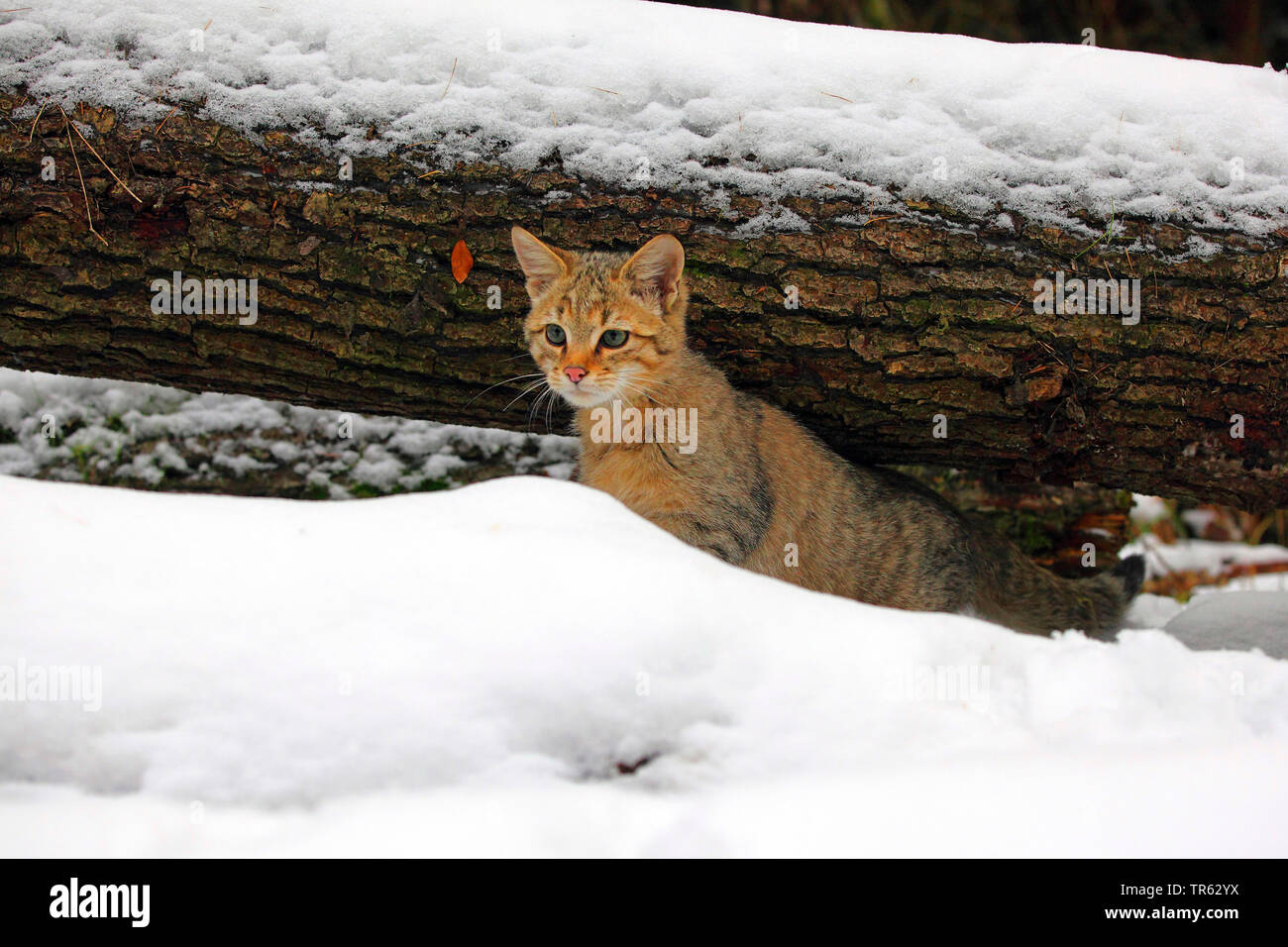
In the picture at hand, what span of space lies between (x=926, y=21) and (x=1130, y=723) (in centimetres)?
783

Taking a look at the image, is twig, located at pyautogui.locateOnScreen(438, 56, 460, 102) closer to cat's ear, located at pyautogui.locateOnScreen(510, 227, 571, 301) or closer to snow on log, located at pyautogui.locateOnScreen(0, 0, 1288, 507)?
snow on log, located at pyautogui.locateOnScreen(0, 0, 1288, 507)

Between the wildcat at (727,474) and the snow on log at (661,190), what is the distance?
155 millimetres

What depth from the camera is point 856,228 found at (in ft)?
10.9

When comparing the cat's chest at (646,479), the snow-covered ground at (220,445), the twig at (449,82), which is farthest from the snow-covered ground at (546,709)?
the snow-covered ground at (220,445)

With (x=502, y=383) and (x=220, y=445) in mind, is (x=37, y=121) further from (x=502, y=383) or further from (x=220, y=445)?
(x=502, y=383)

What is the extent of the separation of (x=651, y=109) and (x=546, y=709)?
220cm

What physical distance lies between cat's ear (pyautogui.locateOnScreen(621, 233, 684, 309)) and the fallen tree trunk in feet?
0.27

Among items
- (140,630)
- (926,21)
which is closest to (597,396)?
(140,630)

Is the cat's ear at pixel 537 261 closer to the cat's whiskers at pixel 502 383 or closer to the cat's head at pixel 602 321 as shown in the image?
the cat's head at pixel 602 321

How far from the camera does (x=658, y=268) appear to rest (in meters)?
3.41

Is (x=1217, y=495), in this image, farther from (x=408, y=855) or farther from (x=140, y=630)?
(x=140, y=630)

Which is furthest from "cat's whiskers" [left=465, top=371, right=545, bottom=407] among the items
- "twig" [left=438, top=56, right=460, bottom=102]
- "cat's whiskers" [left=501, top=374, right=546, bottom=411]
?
"twig" [left=438, top=56, right=460, bottom=102]

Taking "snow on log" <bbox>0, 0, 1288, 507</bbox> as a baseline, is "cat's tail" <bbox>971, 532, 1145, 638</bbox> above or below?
below

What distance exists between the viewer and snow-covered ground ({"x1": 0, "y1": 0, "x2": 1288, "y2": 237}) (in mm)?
3240
